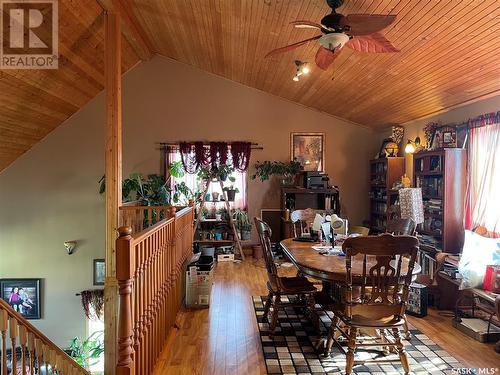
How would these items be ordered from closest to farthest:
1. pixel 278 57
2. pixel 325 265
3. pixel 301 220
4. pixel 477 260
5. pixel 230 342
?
1. pixel 325 265
2. pixel 230 342
3. pixel 477 260
4. pixel 301 220
5. pixel 278 57

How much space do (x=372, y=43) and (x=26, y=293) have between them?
7204 mm

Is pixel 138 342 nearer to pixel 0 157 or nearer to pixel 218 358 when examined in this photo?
pixel 218 358

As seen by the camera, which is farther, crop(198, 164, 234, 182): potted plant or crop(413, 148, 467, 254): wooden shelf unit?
crop(198, 164, 234, 182): potted plant

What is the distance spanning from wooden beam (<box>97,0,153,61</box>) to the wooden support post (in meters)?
3.51

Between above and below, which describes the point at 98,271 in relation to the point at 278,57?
below

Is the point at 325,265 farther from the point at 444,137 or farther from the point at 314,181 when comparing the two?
the point at 314,181

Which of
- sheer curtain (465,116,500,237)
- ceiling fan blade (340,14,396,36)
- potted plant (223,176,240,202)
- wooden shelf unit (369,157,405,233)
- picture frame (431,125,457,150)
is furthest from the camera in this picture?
potted plant (223,176,240,202)

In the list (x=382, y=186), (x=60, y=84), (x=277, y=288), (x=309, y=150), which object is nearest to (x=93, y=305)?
(x=60, y=84)

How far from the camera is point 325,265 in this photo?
2.54m

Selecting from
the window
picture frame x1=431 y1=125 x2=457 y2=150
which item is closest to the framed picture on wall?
the window

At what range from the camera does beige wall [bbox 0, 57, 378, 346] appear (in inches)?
257

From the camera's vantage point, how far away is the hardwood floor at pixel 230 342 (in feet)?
8.35

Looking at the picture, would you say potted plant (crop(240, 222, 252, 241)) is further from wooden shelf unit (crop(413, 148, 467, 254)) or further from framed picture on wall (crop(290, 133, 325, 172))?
wooden shelf unit (crop(413, 148, 467, 254))

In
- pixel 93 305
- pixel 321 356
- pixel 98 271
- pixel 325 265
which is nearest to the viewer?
pixel 325 265
